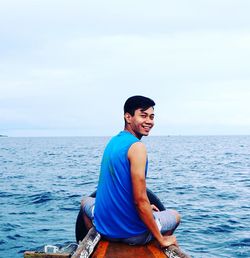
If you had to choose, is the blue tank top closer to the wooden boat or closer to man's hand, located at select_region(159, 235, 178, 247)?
the wooden boat

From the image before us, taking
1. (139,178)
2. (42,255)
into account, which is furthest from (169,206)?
(139,178)

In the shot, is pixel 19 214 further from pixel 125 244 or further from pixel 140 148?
pixel 140 148

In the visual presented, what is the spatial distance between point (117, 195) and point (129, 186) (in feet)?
0.69

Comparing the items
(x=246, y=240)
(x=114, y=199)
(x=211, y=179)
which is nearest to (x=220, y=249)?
(x=246, y=240)

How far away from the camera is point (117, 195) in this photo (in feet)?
15.3

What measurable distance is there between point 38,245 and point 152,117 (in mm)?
7540

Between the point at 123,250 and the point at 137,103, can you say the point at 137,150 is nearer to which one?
the point at 137,103

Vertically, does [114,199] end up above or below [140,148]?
below

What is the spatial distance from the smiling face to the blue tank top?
0.37ft

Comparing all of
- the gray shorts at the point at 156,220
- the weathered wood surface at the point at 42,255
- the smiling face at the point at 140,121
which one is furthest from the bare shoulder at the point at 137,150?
the weathered wood surface at the point at 42,255

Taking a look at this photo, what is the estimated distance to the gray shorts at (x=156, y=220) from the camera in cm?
495

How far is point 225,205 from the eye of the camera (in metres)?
17.1

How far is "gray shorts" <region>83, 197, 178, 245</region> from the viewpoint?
4.95 meters

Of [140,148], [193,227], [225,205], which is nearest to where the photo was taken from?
[140,148]
